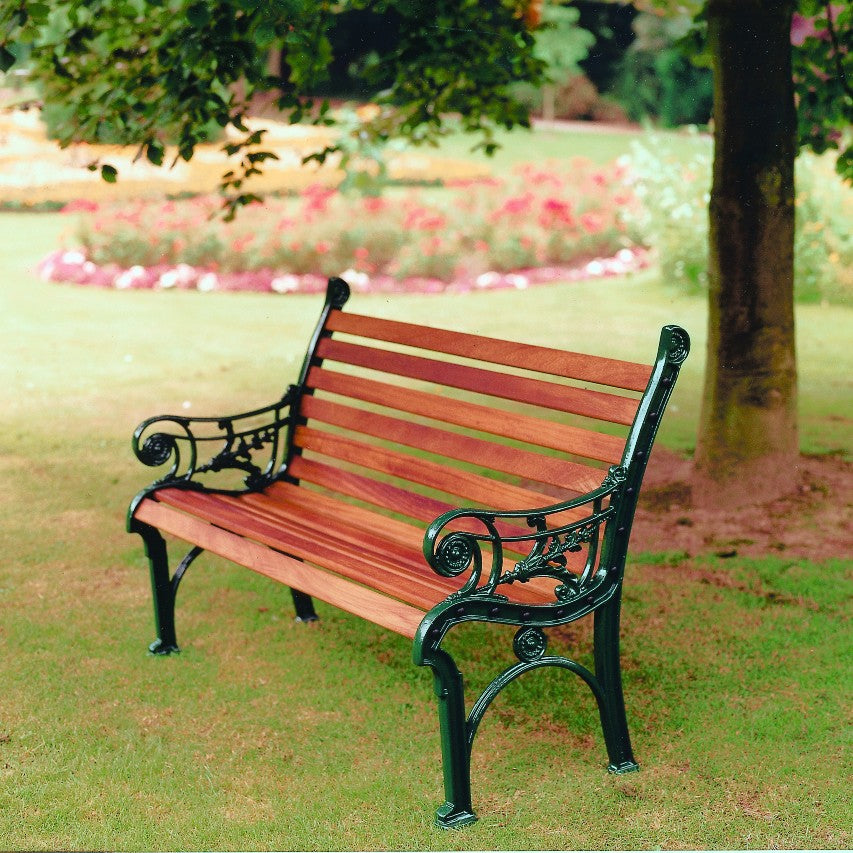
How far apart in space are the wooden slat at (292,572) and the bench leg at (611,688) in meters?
0.53

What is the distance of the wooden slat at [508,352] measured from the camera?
3.15 metres

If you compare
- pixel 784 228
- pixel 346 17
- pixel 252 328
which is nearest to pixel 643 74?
pixel 346 17

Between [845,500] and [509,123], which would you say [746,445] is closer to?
[845,500]

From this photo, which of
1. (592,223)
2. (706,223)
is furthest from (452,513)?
(592,223)

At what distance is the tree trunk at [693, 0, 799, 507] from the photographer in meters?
5.12

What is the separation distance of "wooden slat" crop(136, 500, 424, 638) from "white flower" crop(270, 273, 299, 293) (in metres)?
8.68

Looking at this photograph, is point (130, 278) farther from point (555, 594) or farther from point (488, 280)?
point (555, 594)

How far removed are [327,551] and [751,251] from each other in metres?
2.67

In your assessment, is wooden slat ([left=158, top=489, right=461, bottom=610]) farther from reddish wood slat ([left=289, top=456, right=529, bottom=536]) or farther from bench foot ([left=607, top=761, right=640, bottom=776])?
bench foot ([left=607, top=761, right=640, bottom=776])

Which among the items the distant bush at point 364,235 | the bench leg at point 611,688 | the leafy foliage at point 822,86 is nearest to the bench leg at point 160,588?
the bench leg at point 611,688

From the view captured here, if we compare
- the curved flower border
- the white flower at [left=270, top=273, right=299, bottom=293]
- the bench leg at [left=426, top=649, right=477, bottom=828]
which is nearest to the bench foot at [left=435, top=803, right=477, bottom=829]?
the bench leg at [left=426, top=649, right=477, bottom=828]

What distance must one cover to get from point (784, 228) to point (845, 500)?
124 centimetres

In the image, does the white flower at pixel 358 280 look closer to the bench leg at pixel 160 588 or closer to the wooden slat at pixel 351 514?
the wooden slat at pixel 351 514

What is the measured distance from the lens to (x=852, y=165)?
6.31 meters
